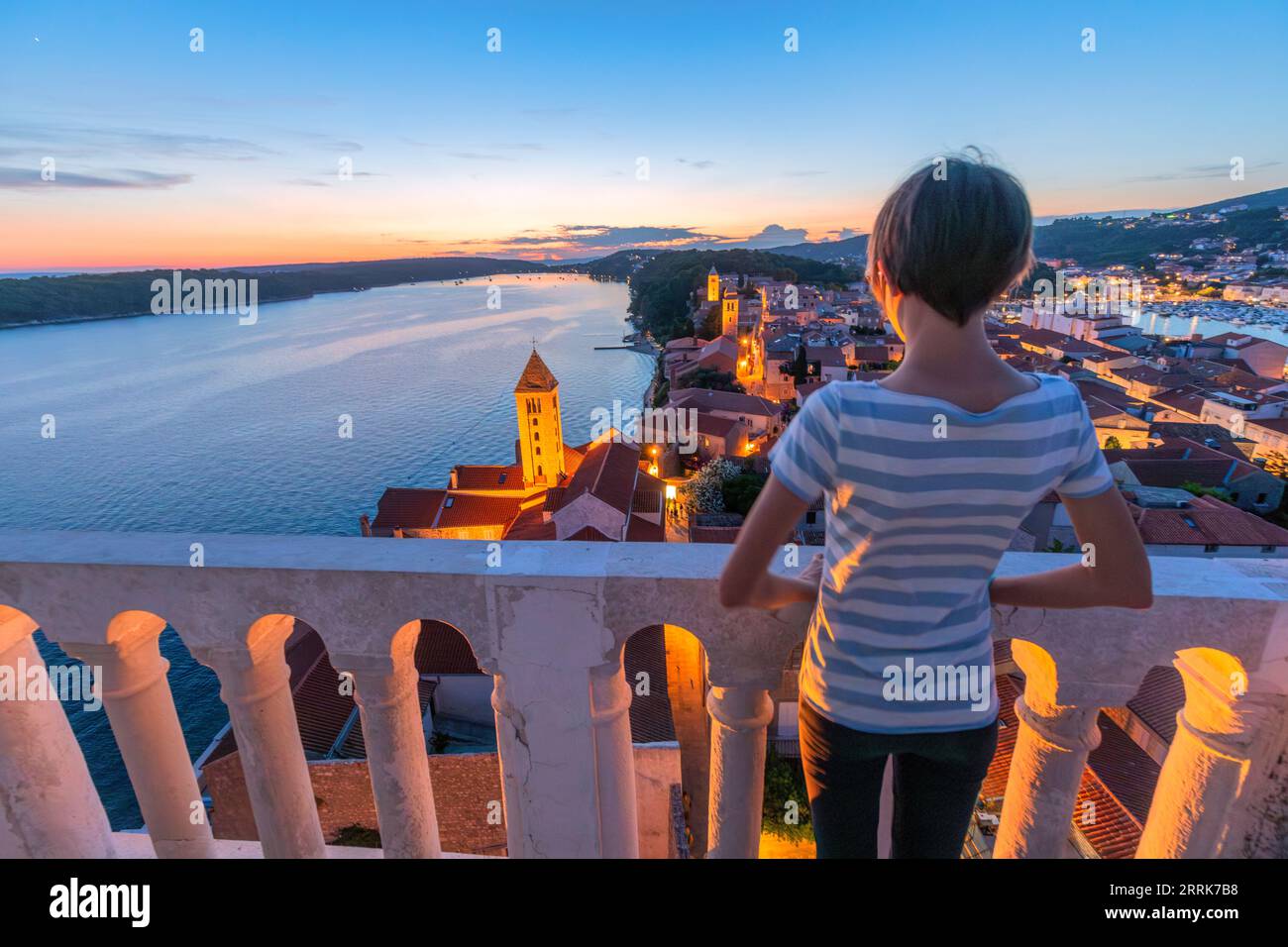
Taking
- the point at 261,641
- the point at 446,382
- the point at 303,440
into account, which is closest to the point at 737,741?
the point at 261,641

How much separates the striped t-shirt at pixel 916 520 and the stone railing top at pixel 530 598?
1.50 ft

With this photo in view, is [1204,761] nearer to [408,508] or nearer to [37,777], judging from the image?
[37,777]

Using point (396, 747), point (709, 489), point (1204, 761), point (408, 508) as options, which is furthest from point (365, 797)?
point (408, 508)

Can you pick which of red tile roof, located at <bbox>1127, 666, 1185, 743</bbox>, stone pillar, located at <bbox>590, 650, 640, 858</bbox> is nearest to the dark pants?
stone pillar, located at <bbox>590, 650, 640, 858</bbox>

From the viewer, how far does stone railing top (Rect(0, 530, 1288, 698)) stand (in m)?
2.08

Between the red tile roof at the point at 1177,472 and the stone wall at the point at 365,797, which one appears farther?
the red tile roof at the point at 1177,472

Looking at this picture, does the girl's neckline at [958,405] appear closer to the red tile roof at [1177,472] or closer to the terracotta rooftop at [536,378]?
the red tile roof at [1177,472]

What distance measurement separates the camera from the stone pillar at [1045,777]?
229 cm

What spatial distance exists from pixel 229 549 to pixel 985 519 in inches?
102

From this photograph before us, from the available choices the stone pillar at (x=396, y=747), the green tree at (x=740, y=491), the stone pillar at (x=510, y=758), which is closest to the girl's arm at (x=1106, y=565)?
the stone pillar at (x=510, y=758)

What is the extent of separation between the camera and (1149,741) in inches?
502

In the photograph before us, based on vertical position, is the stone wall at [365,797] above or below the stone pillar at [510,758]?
below

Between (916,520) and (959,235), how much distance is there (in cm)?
62
